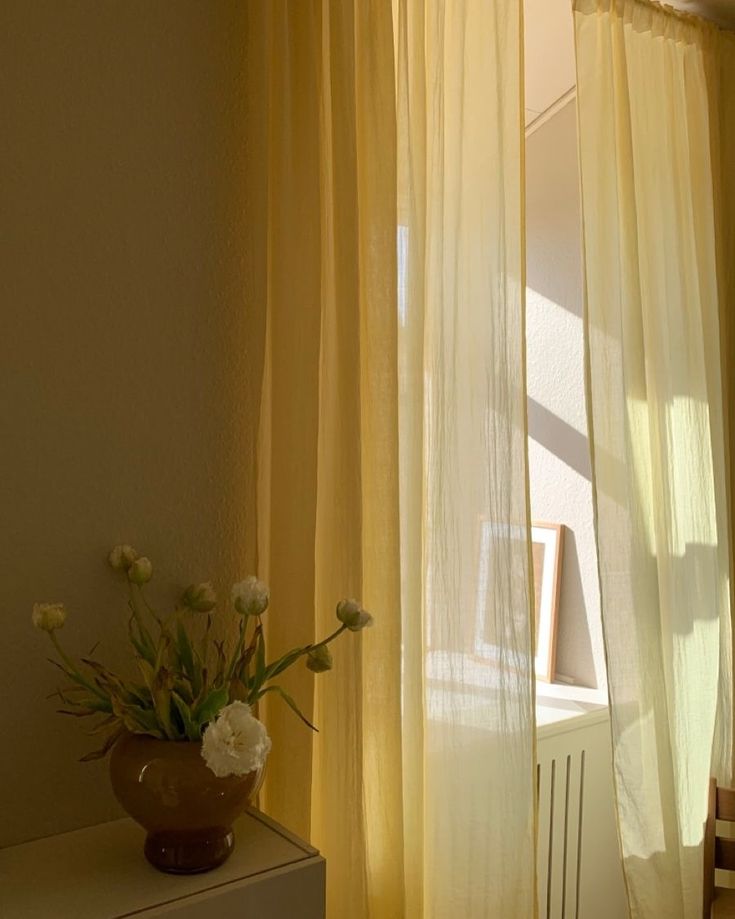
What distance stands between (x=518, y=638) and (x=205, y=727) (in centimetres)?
77

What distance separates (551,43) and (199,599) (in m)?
1.79

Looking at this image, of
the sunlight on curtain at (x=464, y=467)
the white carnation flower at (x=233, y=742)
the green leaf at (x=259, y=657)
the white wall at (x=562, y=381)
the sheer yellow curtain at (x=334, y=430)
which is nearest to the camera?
the white carnation flower at (x=233, y=742)

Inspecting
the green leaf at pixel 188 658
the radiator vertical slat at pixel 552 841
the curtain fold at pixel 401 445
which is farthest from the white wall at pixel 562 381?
the green leaf at pixel 188 658

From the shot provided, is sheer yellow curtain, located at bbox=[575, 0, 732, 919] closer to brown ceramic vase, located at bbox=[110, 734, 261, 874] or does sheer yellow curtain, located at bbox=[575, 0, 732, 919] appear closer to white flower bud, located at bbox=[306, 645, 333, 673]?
Result: white flower bud, located at bbox=[306, 645, 333, 673]

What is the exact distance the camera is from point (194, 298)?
5.34 ft

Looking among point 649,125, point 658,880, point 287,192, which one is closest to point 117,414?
point 287,192

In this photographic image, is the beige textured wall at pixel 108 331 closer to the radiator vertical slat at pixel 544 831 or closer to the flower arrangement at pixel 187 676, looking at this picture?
the flower arrangement at pixel 187 676

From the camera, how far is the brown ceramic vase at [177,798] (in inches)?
50.1

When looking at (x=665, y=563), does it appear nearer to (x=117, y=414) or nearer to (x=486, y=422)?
(x=486, y=422)

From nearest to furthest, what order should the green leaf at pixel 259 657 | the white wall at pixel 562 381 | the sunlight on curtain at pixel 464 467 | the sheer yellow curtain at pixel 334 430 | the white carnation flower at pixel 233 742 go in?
the white carnation flower at pixel 233 742
the green leaf at pixel 259 657
the sheer yellow curtain at pixel 334 430
the sunlight on curtain at pixel 464 467
the white wall at pixel 562 381

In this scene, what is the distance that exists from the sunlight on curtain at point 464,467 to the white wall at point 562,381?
0.78 m

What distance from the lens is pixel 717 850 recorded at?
2.28 metres

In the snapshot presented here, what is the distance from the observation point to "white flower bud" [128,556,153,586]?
57.6 inches

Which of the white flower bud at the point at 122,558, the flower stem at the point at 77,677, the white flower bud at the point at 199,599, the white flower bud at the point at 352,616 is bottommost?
the flower stem at the point at 77,677
